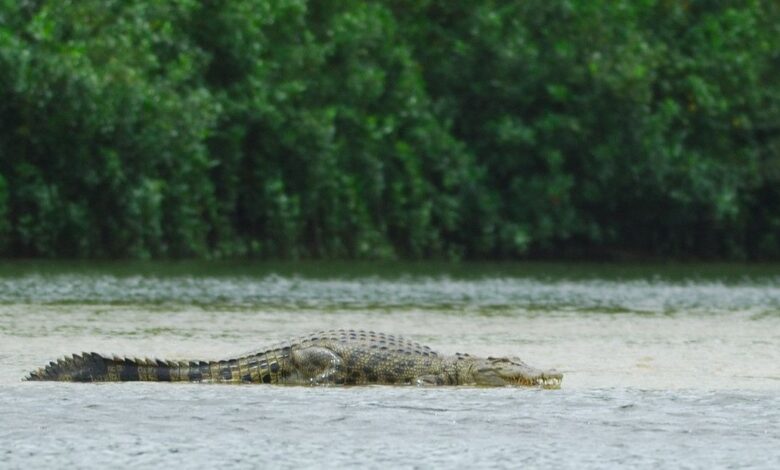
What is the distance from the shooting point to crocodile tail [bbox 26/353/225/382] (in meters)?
11.4

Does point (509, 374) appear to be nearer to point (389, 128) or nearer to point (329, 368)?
point (329, 368)

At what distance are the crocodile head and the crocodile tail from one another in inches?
66.9

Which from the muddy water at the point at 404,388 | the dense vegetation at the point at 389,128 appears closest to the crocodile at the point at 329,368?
the muddy water at the point at 404,388

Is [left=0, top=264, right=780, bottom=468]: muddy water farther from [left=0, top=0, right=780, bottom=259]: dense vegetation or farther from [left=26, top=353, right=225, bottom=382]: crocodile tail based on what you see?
[left=0, top=0, right=780, bottom=259]: dense vegetation

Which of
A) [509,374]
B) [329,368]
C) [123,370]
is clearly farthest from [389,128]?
[123,370]

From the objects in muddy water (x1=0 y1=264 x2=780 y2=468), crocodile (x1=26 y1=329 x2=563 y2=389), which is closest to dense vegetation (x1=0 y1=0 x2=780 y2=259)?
muddy water (x1=0 y1=264 x2=780 y2=468)

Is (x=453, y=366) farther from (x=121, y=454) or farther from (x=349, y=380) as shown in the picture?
(x=121, y=454)

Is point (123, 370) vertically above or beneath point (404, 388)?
above

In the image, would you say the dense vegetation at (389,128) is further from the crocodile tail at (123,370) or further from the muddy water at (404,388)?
the crocodile tail at (123,370)

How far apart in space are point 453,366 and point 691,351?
3535mm

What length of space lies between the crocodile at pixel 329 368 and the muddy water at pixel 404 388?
0.24 meters

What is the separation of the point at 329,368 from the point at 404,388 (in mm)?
558

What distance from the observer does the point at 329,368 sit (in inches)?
468

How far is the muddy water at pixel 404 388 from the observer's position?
8.92 metres
